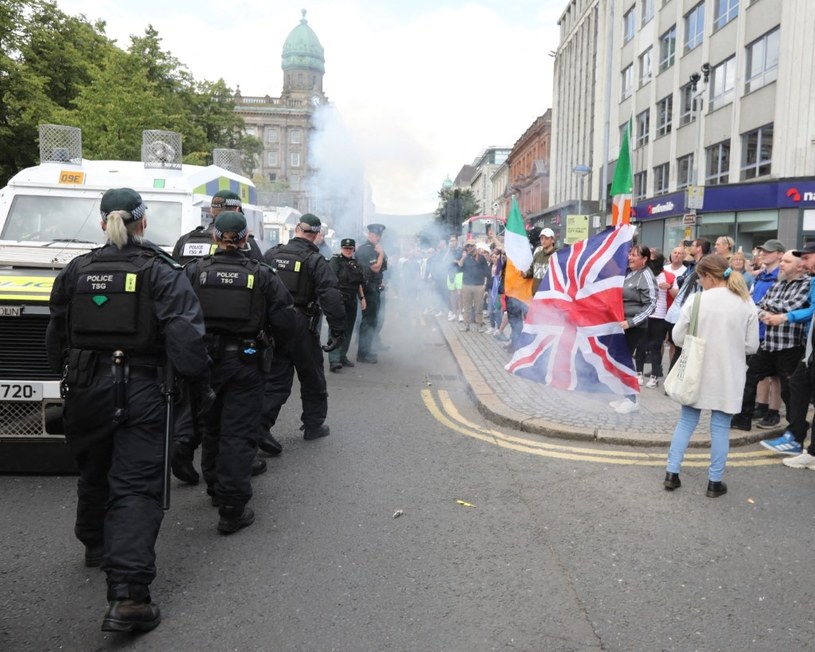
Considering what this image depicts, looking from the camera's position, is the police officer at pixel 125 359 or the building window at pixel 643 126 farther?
the building window at pixel 643 126

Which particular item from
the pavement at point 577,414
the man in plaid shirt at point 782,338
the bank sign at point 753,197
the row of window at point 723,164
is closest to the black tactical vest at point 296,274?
the pavement at point 577,414

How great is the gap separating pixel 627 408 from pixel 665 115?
1130 inches

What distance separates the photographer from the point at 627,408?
23.4 ft

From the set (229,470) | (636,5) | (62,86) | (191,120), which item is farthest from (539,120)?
(229,470)

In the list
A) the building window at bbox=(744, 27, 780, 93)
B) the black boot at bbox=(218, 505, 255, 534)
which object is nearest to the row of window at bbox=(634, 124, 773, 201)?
the building window at bbox=(744, 27, 780, 93)

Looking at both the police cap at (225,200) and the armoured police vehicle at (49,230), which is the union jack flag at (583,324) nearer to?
the police cap at (225,200)

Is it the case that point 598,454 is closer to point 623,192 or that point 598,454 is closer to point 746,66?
point 623,192

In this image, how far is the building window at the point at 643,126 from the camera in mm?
34250

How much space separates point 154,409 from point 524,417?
4.17 meters

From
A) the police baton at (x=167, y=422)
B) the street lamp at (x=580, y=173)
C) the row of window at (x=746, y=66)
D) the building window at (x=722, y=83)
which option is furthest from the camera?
the street lamp at (x=580, y=173)

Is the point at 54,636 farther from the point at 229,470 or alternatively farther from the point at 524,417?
the point at 524,417

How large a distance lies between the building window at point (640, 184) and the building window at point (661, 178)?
1019 millimetres

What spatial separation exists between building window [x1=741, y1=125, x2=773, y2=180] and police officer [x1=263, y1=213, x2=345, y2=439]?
21113mm

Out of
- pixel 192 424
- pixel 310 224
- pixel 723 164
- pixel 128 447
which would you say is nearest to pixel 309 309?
pixel 310 224
